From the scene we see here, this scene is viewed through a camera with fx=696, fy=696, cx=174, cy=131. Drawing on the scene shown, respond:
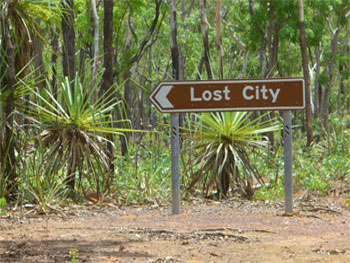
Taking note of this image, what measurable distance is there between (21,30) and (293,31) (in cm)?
1452

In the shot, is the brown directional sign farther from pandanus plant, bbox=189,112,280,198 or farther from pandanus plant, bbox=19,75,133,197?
pandanus plant, bbox=189,112,280,198

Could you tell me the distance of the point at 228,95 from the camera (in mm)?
8023

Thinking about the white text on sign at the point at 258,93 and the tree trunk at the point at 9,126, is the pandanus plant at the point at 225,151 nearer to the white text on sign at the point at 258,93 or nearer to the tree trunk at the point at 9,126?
the white text on sign at the point at 258,93

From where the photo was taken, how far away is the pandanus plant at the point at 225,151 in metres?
9.81

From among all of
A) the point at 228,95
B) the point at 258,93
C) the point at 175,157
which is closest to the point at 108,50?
the point at 175,157

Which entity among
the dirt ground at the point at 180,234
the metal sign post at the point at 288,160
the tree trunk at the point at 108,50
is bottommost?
the dirt ground at the point at 180,234

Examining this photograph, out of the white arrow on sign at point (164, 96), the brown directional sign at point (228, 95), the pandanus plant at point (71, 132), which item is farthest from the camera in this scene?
the pandanus plant at point (71, 132)

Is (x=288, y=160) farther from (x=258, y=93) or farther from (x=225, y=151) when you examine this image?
(x=225, y=151)

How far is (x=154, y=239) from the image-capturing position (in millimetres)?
6254

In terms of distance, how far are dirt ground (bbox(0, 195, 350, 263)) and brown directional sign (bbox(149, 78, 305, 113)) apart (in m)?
1.27

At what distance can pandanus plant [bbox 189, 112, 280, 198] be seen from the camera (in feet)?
32.2

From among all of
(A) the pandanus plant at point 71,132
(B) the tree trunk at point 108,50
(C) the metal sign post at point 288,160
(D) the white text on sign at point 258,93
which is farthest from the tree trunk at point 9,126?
(C) the metal sign post at point 288,160

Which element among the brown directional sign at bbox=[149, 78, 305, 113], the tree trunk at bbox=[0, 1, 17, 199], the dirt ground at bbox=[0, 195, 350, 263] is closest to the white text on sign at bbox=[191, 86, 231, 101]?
the brown directional sign at bbox=[149, 78, 305, 113]

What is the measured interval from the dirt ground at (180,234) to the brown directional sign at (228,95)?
50.2 inches
